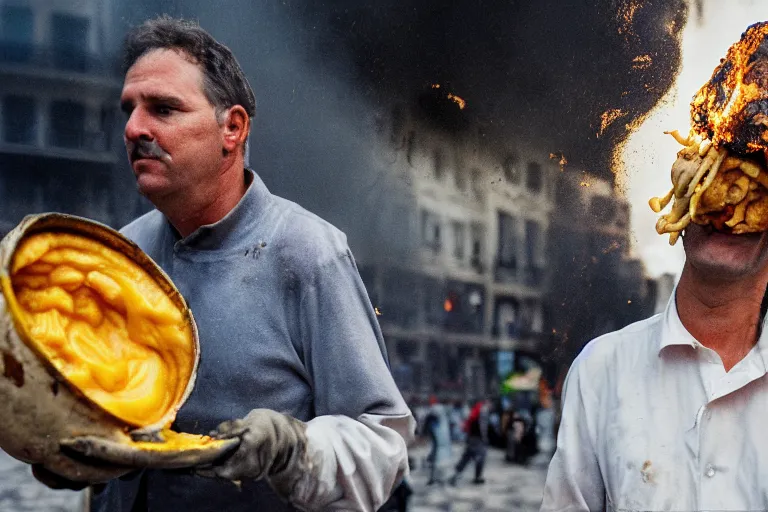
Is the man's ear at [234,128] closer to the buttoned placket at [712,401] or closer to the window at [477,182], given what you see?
the window at [477,182]

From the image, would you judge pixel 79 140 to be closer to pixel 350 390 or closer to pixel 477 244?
pixel 350 390

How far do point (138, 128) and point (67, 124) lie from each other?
720 mm

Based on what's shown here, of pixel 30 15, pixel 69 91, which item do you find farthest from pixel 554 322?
pixel 30 15

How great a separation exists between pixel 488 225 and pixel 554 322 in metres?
0.45

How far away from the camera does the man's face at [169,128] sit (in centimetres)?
273

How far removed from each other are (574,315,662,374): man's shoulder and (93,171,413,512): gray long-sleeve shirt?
598mm

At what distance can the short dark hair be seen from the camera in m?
2.86

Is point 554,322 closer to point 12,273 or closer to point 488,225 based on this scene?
point 488,225

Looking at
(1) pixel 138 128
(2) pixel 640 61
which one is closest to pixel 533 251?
(2) pixel 640 61

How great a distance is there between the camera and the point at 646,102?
11.4 feet

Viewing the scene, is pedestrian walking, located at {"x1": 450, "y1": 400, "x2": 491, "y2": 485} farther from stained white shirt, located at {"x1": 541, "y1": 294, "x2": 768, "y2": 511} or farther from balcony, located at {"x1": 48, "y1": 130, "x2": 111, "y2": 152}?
balcony, located at {"x1": 48, "y1": 130, "x2": 111, "y2": 152}

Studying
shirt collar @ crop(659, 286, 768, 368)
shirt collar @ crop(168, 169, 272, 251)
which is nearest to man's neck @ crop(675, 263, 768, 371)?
shirt collar @ crop(659, 286, 768, 368)

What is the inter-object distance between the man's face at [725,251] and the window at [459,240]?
1.11 m

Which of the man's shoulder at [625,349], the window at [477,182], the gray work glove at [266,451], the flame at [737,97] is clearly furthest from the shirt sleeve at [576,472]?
the window at [477,182]
